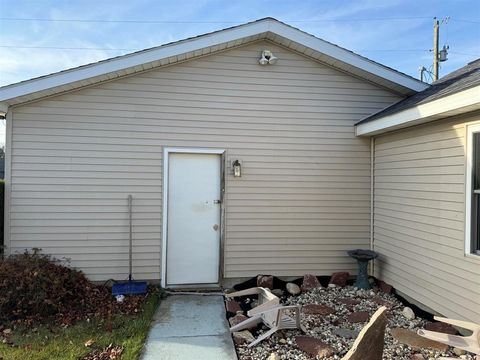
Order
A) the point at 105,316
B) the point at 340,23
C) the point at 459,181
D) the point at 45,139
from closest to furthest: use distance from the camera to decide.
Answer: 1. the point at 459,181
2. the point at 105,316
3. the point at 45,139
4. the point at 340,23

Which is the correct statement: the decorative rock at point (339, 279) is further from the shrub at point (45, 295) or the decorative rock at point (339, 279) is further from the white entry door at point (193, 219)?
the shrub at point (45, 295)

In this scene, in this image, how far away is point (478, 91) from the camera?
133 inches

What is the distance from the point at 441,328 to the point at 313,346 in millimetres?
1584

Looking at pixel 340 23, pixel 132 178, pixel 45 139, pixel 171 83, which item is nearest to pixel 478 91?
pixel 171 83

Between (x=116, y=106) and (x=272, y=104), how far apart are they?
230 cm

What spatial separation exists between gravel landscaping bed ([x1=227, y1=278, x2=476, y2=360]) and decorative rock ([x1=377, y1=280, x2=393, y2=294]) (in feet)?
0.24

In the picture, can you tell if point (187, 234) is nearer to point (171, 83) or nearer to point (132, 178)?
point (132, 178)

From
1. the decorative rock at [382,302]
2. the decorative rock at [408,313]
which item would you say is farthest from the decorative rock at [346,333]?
the decorative rock at [382,302]

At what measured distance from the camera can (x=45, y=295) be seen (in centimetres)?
421

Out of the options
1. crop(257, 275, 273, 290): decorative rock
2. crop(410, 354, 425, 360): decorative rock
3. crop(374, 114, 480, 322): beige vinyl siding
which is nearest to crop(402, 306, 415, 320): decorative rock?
crop(374, 114, 480, 322): beige vinyl siding

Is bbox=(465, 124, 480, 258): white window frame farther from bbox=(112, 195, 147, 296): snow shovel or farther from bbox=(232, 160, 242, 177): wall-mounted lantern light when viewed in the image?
bbox=(112, 195, 147, 296): snow shovel

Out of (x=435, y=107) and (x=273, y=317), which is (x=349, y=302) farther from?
(x=435, y=107)

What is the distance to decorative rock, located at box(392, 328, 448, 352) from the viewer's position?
363 cm

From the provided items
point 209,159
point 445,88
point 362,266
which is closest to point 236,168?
point 209,159
